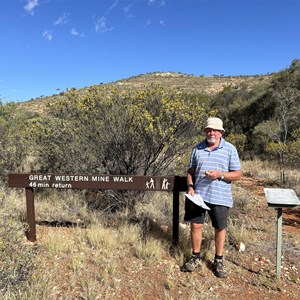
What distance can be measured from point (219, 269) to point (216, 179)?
107 centimetres

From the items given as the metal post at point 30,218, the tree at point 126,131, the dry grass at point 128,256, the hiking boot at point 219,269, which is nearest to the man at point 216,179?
the hiking boot at point 219,269

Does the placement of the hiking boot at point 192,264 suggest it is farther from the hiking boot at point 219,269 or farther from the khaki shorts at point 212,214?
the khaki shorts at point 212,214

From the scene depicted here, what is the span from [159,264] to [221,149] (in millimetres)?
1652

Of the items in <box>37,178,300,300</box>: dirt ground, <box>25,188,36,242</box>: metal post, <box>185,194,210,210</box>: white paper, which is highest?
<box>185,194,210,210</box>: white paper

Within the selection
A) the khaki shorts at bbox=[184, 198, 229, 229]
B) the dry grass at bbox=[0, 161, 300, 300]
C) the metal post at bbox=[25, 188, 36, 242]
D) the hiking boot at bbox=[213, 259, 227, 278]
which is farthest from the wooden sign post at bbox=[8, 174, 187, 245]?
the hiking boot at bbox=[213, 259, 227, 278]

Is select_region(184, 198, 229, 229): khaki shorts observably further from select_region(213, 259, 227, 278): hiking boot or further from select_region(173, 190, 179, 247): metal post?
select_region(173, 190, 179, 247): metal post

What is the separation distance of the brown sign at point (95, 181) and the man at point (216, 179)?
0.68m

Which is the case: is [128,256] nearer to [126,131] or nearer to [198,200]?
[198,200]

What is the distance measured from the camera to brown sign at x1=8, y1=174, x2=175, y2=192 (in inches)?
173

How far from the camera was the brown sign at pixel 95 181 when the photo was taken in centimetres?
440

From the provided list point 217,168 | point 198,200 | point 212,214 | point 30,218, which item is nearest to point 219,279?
point 212,214

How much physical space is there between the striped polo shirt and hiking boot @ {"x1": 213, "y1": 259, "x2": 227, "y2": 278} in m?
0.71

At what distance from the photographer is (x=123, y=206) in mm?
5941

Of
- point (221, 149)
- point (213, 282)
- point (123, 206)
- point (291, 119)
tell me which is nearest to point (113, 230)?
point (123, 206)
